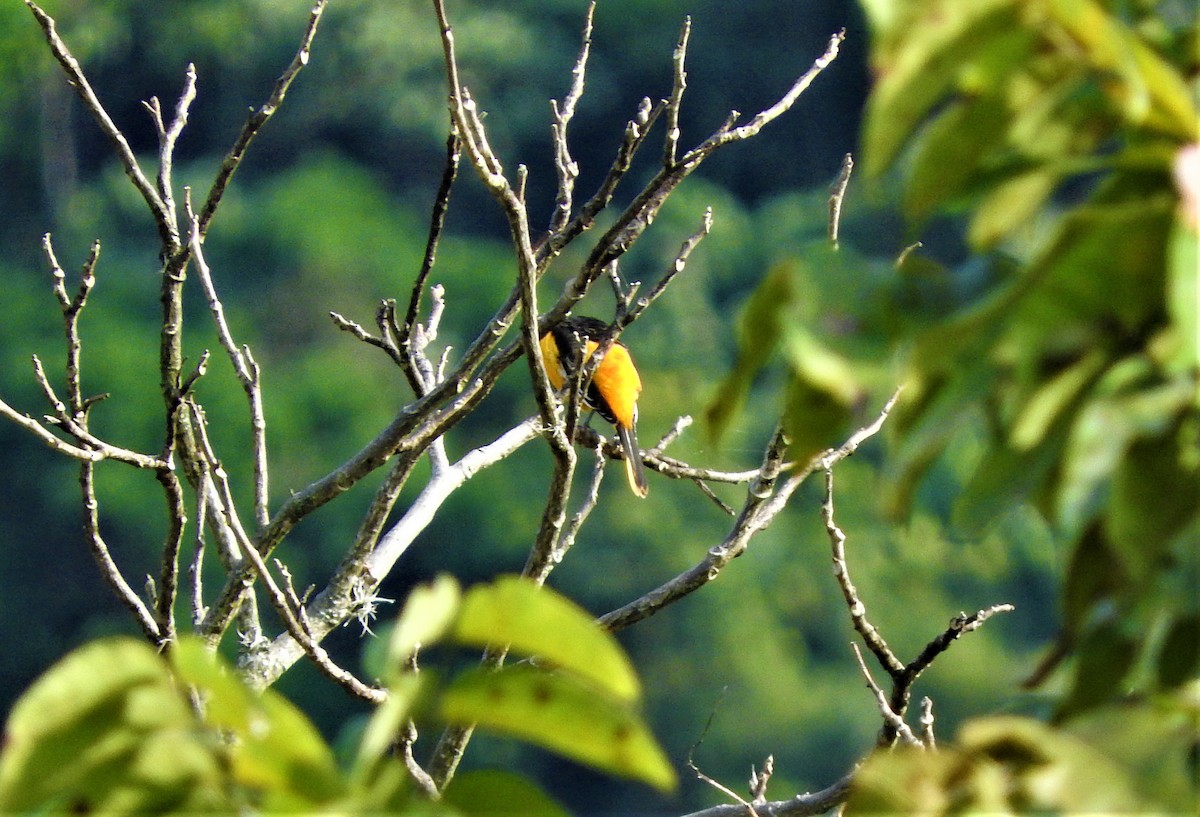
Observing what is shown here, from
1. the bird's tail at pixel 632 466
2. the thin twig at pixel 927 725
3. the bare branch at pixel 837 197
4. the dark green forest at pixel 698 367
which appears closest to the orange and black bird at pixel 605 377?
the bird's tail at pixel 632 466

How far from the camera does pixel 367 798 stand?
68 centimetres

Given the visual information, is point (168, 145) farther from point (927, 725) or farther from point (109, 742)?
point (109, 742)

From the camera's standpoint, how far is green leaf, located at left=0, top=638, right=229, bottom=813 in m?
0.68

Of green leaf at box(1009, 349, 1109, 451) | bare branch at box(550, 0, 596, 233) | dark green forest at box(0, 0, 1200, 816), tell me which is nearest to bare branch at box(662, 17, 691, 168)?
dark green forest at box(0, 0, 1200, 816)

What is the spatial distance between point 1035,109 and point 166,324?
5.64 feet

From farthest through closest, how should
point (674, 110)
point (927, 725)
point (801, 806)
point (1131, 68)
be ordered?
point (674, 110) → point (801, 806) → point (927, 725) → point (1131, 68)

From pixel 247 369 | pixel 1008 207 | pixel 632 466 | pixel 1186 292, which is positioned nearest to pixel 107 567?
pixel 247 369

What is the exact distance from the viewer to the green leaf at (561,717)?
2.32ft

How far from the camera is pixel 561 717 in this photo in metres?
0.71

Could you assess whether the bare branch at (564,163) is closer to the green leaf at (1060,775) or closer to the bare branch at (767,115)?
the bare branch at (767,115)

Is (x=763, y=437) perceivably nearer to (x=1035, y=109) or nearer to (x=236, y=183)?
(x=236, y=183)

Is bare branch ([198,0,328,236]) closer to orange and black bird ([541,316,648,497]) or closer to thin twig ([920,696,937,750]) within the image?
thin twig ([920,696,937,750])

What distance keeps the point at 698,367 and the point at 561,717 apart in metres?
20.2

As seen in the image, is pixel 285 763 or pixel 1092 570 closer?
pixel 285 763
